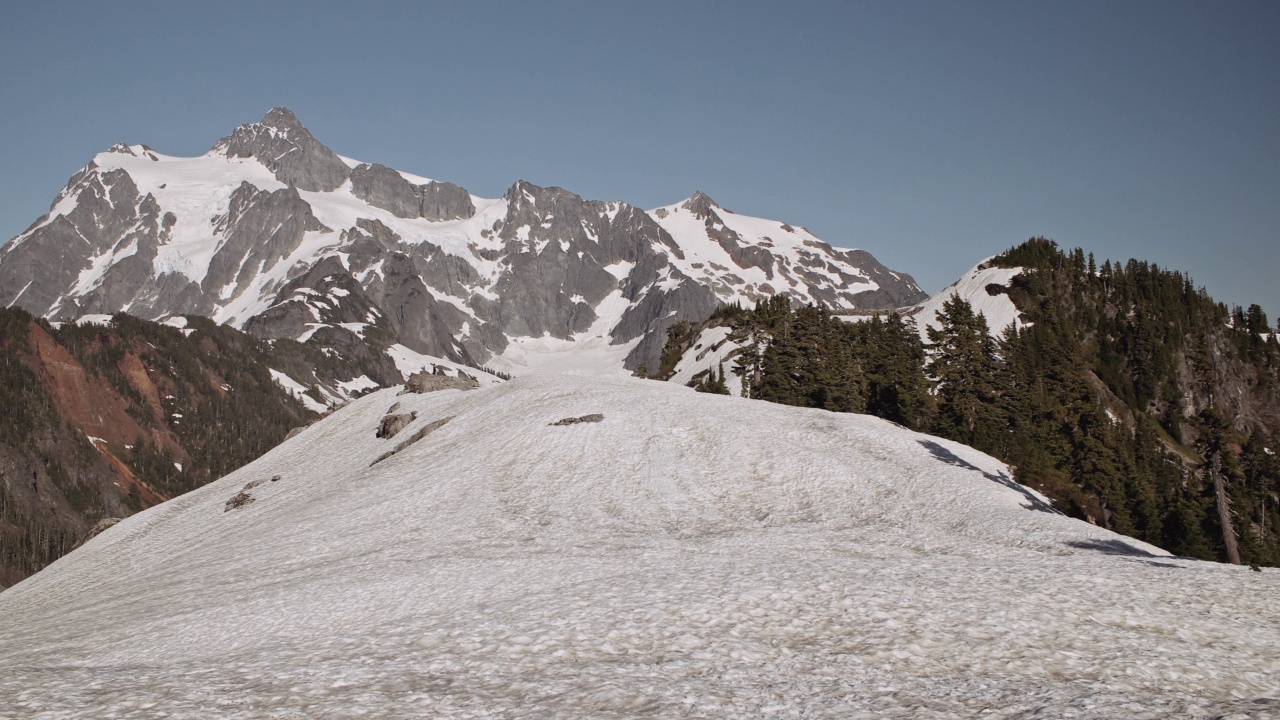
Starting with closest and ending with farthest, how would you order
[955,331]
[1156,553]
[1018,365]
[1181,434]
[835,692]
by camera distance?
[835,692] < [1156,553] < [955,331] < [1018,365] < [1181,434]

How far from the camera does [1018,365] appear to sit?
92.9m

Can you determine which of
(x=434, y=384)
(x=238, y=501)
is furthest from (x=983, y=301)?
(x=238, y=501)

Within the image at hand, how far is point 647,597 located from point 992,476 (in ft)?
122

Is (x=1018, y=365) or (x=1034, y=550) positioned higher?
(x=1018, y=365)

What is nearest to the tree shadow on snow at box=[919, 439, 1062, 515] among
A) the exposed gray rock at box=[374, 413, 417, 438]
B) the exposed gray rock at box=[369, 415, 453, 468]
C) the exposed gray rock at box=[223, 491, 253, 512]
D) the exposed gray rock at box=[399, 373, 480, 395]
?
the exposed gray rock at box=[369, 415, 453, 468]

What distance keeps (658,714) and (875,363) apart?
86.2 metres

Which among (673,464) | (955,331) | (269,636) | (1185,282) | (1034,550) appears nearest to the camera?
(269,636)

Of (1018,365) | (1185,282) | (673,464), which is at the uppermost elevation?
(1185,282)

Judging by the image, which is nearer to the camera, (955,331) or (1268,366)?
(955,331)

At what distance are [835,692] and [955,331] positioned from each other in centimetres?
7169

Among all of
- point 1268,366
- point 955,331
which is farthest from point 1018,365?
point 1268,366

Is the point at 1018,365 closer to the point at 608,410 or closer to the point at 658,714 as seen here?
the point at 608,410

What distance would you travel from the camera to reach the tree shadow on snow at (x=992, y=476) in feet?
166

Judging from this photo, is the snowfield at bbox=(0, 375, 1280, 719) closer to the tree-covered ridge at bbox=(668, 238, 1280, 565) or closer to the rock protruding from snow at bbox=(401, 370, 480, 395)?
the tree-covered ridge at bbox=(668, 238, 1280, 565)
